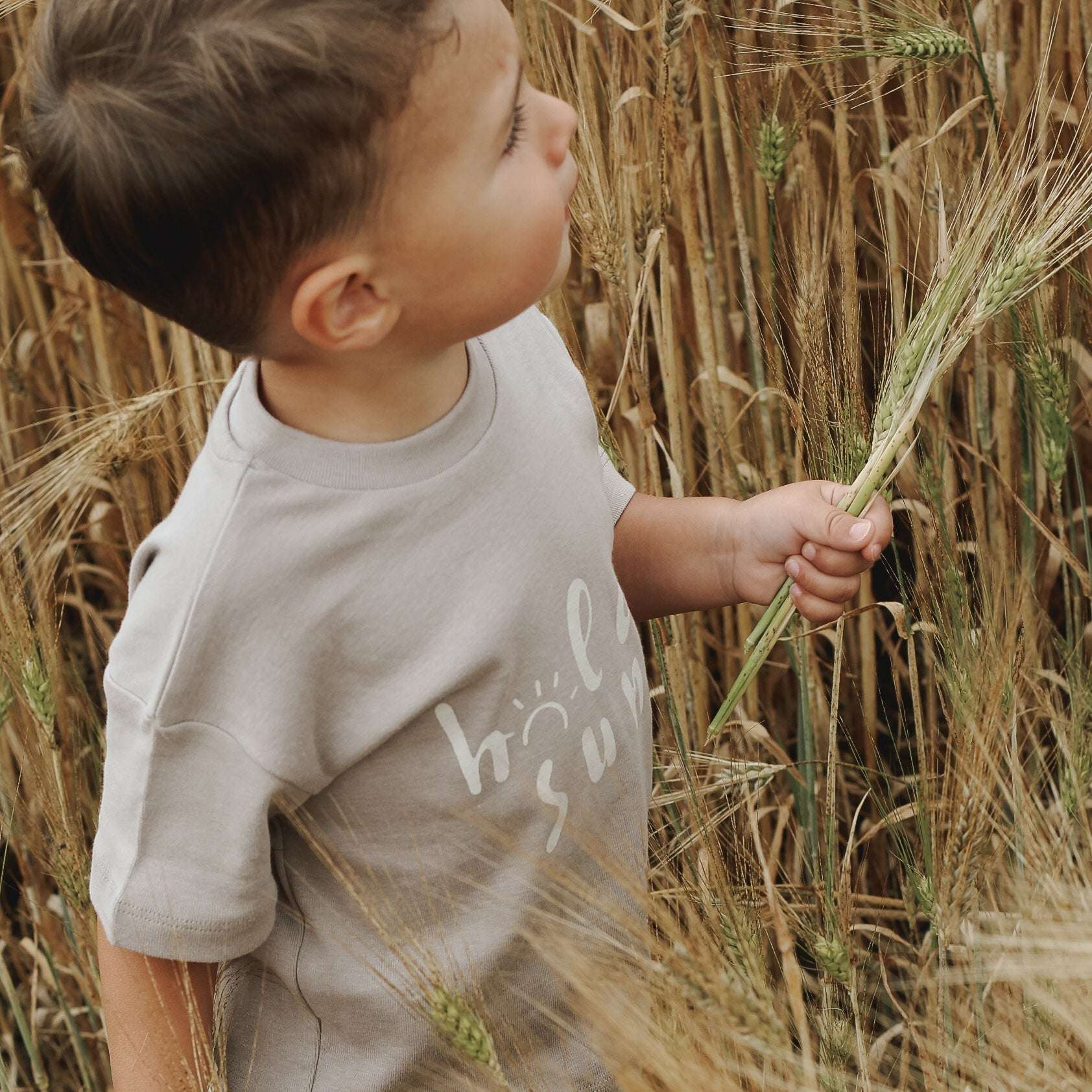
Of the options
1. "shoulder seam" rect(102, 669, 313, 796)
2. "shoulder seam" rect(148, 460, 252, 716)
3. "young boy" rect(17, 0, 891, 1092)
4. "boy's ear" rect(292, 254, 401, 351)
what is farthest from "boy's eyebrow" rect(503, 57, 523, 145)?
"shoulder seam" rect(102, 669, 313, 796)

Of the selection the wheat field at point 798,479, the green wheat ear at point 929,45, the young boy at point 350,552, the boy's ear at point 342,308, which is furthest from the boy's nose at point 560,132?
the green wheat ear at point 929,45

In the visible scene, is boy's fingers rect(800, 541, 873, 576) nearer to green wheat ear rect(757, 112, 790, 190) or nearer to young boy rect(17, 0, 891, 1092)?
young boy rect(17, 0, 891, 1092)

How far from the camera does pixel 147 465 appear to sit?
4.89ft

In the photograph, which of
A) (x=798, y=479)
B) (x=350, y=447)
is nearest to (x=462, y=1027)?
(x=350, y=447)

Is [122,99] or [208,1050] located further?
[208,1050]

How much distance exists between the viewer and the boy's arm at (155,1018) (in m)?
0.81

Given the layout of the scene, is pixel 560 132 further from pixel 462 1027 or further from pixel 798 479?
pixel 798 479

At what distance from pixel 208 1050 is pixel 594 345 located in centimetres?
82

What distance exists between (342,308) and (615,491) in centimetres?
34

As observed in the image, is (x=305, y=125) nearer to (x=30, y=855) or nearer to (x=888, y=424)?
(x=888, y=424)

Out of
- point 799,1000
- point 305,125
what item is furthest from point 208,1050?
point 305,125

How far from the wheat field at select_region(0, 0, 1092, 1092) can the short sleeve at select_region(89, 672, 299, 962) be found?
0.14 m

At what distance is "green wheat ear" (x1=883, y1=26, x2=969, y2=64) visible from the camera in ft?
3.21

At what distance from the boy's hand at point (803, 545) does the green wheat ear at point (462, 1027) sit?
34 cm
